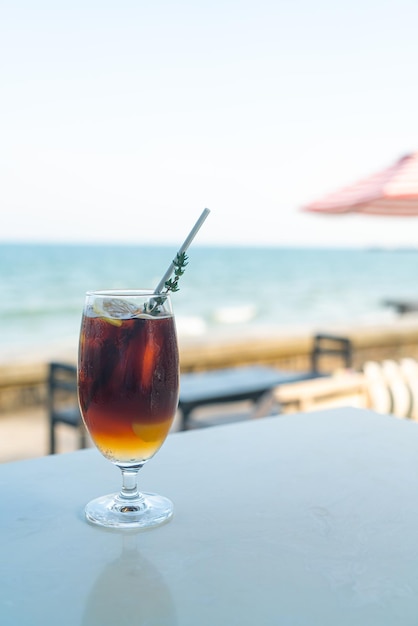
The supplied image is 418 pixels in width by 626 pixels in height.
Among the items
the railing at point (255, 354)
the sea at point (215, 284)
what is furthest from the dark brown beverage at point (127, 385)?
the sea at point (215, 284)

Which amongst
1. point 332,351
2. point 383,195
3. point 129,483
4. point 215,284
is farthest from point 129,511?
point 215,284

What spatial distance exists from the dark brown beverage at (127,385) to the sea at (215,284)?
59.5ft

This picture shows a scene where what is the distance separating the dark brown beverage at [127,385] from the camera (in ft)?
2.55

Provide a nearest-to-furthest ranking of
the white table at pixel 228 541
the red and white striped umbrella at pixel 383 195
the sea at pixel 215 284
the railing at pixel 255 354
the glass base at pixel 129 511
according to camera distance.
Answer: the white table at pixel 228 541 → the glass base at pixel 129 511 → the red and white striped umbrella at pixel 383 195 → the railing at pixel 255 354 → the sea at pixel 215 284

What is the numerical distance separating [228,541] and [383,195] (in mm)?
3499

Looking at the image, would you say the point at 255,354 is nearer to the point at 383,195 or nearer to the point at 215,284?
the point at 383,195

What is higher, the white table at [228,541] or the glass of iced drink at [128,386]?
the glass of iced drink at [128,386]

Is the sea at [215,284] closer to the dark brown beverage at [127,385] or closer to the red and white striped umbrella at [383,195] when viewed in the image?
the red and white striped umbrella at [383,195]

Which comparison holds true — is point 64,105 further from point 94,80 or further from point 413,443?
point 413,443

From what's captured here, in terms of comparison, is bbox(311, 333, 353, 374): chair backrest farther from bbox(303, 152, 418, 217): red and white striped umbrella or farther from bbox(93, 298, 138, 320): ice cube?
bbox(93, 298, 138, 320): ice cube

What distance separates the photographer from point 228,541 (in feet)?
2.39

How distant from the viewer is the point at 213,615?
0.58m

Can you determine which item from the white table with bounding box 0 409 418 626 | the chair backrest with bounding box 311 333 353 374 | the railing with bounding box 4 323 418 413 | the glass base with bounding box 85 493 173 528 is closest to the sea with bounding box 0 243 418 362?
the railing with bounding box 4 323 418 413

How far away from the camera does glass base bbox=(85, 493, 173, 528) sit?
0.77m
